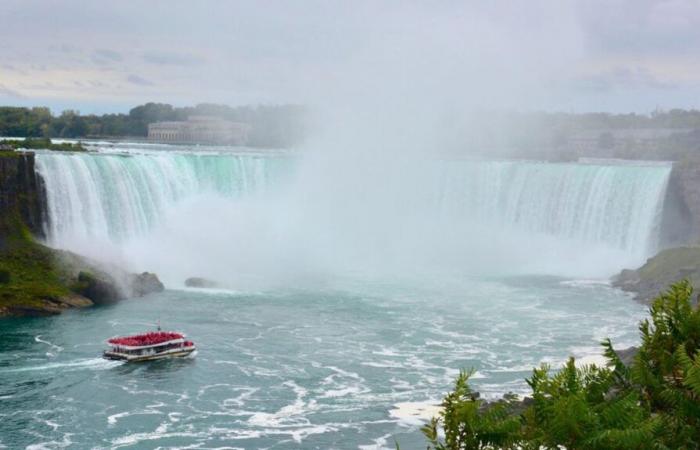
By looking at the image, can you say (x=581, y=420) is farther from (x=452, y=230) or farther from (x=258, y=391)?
(x=452, y=230)

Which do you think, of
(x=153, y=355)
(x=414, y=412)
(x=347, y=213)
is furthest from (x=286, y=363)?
(x=347, y=213)

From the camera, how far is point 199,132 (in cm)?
7844

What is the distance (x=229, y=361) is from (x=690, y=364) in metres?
17.9

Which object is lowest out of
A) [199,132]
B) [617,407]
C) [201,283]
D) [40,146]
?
[201,283]

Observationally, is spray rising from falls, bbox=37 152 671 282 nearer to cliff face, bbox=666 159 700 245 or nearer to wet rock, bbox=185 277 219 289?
cliff face, bbox=666 159 700 245

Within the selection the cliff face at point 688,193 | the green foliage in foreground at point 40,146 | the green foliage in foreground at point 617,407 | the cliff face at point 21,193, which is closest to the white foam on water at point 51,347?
the cliff face at point 21,193

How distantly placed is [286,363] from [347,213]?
26447 millimetres

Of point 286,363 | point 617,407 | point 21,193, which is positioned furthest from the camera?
point 21,193

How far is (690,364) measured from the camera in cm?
816

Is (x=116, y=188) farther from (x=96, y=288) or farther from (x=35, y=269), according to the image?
(x=96, y=288)

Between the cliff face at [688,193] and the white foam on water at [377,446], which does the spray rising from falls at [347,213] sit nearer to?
the cliff face at [688,193]

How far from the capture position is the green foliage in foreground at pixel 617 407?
318 inches

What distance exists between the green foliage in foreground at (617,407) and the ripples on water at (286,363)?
1000cm

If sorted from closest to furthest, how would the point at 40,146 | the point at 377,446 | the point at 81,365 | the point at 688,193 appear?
the point at 377,446 < the point at 81,365 < the point at 688,193 < the point at 40,146
